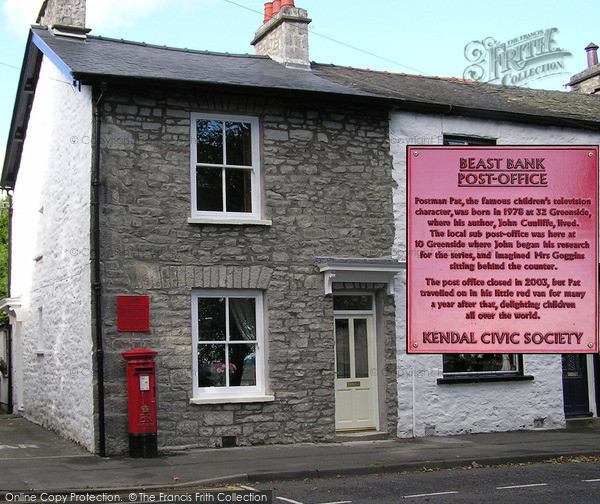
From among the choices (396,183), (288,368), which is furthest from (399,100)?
(288,368)

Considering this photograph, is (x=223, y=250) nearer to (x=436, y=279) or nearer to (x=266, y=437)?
(x=266, y=437)

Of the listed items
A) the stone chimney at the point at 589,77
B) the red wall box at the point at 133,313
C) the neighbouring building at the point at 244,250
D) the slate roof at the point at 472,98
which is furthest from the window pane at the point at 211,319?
the stone chimney at the point at 589,77

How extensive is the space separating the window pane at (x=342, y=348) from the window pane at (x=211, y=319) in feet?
7.11

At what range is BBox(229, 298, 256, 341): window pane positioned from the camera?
43.0 ft

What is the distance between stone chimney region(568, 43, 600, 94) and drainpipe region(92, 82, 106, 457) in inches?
589

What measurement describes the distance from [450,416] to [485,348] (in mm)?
11967

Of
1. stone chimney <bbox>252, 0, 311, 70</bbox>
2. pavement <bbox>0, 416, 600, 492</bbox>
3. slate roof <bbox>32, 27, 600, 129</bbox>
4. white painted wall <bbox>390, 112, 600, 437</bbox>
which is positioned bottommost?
pavement <bbox>0, 416, 600, 492</bbox>

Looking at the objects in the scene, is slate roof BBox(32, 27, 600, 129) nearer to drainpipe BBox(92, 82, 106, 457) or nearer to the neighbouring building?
the neighbouring building

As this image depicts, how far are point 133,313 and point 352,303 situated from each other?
4.08 m

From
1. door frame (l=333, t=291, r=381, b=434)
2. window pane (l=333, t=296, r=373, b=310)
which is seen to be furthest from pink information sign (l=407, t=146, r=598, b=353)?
window pane (l=333, t=296, r=373, b=310)

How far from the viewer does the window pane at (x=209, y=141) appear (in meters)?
13.2

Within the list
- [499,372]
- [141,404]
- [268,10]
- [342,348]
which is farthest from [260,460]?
[268,10]

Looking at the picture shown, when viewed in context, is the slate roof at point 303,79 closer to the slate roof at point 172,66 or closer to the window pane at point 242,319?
the slate roof at point 172,66

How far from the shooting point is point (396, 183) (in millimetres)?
14273
